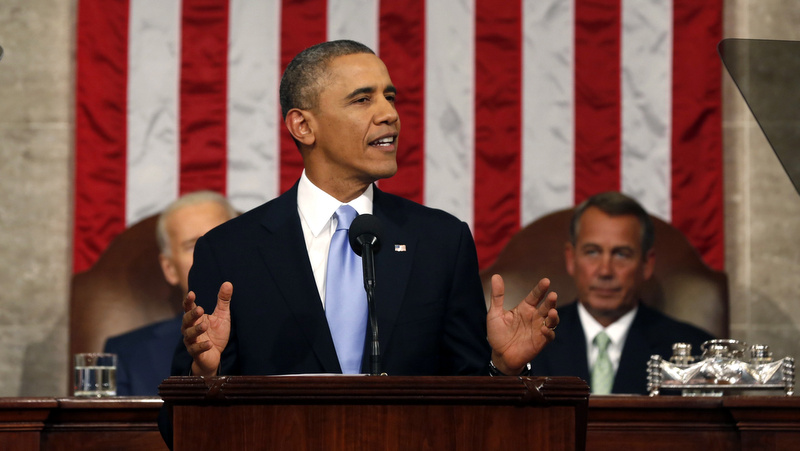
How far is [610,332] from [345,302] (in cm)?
253

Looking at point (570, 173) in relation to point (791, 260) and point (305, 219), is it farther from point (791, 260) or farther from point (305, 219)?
point (305, 219)

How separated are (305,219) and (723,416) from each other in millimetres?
1300

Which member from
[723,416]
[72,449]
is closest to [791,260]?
[723,416]

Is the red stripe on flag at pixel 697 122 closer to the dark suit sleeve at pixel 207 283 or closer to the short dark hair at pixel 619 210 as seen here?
the short dark hair at pixel 619 210

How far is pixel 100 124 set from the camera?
5.34m

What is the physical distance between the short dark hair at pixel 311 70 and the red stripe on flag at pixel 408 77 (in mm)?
2537

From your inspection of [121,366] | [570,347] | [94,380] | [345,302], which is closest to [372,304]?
[345,302]

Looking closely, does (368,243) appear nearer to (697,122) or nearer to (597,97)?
(597,97)

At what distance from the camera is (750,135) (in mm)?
5477

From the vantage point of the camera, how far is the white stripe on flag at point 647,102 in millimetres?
5359

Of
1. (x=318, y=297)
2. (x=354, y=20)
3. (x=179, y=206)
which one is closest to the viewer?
(x=318, y=297)

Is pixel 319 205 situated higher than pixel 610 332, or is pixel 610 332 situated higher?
pixel 319 205

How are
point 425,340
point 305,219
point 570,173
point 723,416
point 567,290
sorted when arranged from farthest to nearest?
point 570,173
point 567,290
point 723,416
point 305,219
point 425,340

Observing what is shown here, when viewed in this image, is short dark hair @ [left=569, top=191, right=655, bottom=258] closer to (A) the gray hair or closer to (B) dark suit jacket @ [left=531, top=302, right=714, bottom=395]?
(B) dark suit jacket @ [left=531, top=302, right=714, bottom=395]
